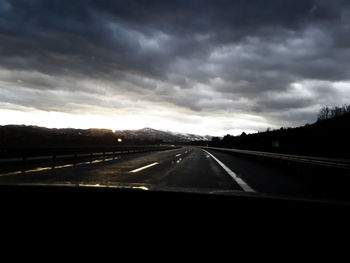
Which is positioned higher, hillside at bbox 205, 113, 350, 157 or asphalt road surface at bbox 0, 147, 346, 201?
hillside at bbox 205, 113, 350, 157

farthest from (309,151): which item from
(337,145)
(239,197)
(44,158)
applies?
(239,197)

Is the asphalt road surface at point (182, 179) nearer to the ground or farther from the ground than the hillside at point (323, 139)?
nearer to the ground

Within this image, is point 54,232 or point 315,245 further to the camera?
point 54,232

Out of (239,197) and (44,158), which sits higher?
(239,197)

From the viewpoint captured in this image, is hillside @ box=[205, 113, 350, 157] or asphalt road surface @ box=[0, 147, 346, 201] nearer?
asphalt road surface @ box=[0, 147, 346, 201]

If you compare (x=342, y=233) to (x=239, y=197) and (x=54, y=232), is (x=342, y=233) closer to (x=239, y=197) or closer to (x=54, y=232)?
(x=239, y=197)

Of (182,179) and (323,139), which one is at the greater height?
(323,139)

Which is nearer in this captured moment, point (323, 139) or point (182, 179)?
point (182, 179)

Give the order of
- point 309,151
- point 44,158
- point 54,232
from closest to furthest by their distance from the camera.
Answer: point 54,232 < point 44,158 < point 309,151

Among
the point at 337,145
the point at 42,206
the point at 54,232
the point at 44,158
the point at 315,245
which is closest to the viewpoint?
the point at 315,245

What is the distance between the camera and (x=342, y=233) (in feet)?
6.18

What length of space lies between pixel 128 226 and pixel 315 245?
155 cm

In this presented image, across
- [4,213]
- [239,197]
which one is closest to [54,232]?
[4,213]

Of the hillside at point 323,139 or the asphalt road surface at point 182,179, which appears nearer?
the asphalt road surface at point 182,179
